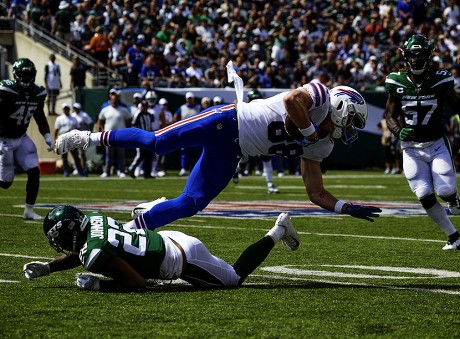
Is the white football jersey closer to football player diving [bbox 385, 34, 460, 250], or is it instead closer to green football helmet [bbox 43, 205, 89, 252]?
green football helmet [bbox 43, 205, 89, 252]

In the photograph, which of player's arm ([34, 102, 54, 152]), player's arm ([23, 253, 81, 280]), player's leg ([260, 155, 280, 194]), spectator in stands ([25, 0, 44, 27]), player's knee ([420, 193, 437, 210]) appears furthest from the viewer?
spectator in stands ([25, 0, 44, 27])

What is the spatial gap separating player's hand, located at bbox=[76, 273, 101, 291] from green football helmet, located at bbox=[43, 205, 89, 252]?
0.81ft

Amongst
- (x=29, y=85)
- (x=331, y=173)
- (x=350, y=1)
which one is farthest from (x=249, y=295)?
(x=350, y=1)

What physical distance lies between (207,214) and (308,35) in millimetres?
16185

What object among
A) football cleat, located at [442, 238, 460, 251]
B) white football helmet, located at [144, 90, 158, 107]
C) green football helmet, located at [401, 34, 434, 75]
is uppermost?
green football helmet, located at [401, 34, 434, 75]

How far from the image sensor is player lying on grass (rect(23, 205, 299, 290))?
5797 millimetres

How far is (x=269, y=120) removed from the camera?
676 centimetres

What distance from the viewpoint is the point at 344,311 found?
216 inches

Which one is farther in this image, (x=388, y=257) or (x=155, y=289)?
(x=388, y=257)

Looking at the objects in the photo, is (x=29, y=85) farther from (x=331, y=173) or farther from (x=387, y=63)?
(x=387, y=63)

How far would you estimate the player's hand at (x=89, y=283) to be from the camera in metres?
6.08

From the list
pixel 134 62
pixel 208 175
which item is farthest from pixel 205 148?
pixel 134 62

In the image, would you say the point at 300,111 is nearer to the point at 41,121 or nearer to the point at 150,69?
the point at 41,121

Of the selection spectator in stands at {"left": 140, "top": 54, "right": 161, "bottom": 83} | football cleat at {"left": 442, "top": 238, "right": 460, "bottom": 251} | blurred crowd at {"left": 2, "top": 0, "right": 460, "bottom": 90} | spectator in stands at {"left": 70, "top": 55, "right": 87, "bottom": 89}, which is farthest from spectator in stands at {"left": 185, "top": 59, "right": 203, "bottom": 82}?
football cleat at {"left": 442, "top": 238, "right": 460, "bottom": 251}
